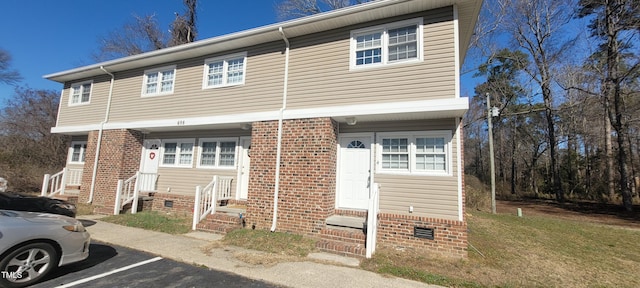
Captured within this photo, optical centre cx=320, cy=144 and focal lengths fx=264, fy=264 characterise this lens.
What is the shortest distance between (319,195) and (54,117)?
69.8ft

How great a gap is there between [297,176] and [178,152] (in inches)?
220

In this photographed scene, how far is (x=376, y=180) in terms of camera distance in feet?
22.3

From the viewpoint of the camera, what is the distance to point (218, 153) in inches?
359

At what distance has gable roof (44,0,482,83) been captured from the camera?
630 cm

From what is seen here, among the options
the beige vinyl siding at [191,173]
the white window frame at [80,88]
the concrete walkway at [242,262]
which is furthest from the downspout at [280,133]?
the white window frame at [80,88]

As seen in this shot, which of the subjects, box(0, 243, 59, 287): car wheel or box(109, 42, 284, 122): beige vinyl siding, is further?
box(109, 42, 284, 122): beige vinyl siding

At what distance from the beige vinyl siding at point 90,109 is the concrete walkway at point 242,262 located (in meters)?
6.33

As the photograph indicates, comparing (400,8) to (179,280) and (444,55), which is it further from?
(179,280)

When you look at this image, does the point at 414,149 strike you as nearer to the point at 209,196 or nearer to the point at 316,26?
the point at 316,26

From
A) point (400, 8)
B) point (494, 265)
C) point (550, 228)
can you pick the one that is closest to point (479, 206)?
point (550, 228)

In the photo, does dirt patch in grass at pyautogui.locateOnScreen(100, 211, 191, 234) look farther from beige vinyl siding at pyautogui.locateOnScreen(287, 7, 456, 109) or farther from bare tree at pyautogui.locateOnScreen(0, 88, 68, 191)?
bare tree at pyautogui.locateOnScreen(0, 88, 68, 191)

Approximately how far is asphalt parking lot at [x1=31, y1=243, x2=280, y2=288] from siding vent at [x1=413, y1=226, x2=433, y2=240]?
11.4 ft

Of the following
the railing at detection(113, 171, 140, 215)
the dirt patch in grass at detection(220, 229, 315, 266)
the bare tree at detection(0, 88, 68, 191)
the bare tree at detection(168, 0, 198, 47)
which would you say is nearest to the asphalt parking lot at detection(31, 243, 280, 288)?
the dirt patch in grass at detection(220, 229, 315, 266)

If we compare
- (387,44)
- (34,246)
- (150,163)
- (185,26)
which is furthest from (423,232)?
(185,26)
